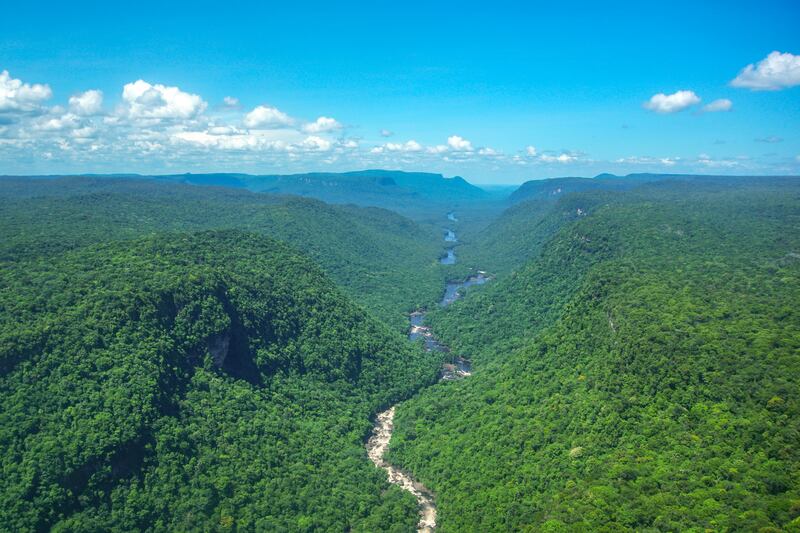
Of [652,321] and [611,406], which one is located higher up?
[652,321]

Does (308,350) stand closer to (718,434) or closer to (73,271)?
(73,271)

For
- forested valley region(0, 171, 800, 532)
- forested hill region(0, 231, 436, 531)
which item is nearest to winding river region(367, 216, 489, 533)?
forested valley region(0, 171, 800, 532)

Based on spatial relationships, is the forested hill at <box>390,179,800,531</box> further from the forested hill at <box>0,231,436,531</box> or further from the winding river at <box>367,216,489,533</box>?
the forested hill at <box>0,231,436,531</box>

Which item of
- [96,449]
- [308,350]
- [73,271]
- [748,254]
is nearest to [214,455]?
[96,449]

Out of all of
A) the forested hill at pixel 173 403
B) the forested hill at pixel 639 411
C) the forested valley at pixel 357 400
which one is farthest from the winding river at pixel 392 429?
the forested hill at pixel 173 403

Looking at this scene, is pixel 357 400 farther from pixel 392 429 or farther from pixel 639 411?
pixel 639 411

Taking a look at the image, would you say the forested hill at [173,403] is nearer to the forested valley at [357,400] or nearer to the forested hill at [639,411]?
the forested valley at [357,400]

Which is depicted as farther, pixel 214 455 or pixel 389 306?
pixel 389 306

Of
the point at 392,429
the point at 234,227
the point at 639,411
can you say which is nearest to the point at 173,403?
the point at 392,429
